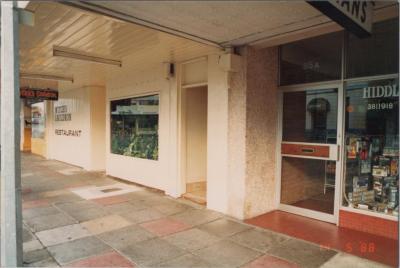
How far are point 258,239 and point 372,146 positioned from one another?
7.35ft

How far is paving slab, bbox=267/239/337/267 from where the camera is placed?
373 cm

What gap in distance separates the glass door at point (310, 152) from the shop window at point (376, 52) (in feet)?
1.47

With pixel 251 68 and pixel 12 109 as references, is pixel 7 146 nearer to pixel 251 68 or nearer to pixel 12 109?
pixel 12 109

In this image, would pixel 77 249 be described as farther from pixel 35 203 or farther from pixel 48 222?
pixel 35 203

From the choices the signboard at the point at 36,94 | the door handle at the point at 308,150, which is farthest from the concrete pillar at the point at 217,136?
the signboard at the point at 36,94

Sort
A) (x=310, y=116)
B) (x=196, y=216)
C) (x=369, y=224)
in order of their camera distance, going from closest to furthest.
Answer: (x=369, y=224), (x=310, y=116), (x=196, y=216)

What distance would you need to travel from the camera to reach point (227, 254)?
3947 mm

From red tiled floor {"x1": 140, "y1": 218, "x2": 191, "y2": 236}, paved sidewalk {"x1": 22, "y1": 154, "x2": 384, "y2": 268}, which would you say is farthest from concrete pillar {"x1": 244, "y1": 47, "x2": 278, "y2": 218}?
red tiled floor {"x1": 140, "y1": 218, "x2": 191, "y2": 236}

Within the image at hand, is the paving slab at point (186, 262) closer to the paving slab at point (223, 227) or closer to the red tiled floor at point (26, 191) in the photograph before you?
the paving slab at point (223, 227)

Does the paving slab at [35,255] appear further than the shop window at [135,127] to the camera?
No

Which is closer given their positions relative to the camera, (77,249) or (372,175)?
(77,249)

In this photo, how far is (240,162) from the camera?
5270 mm

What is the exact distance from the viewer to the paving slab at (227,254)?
12.2 feet

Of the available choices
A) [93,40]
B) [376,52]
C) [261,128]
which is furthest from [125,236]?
[376,52]
